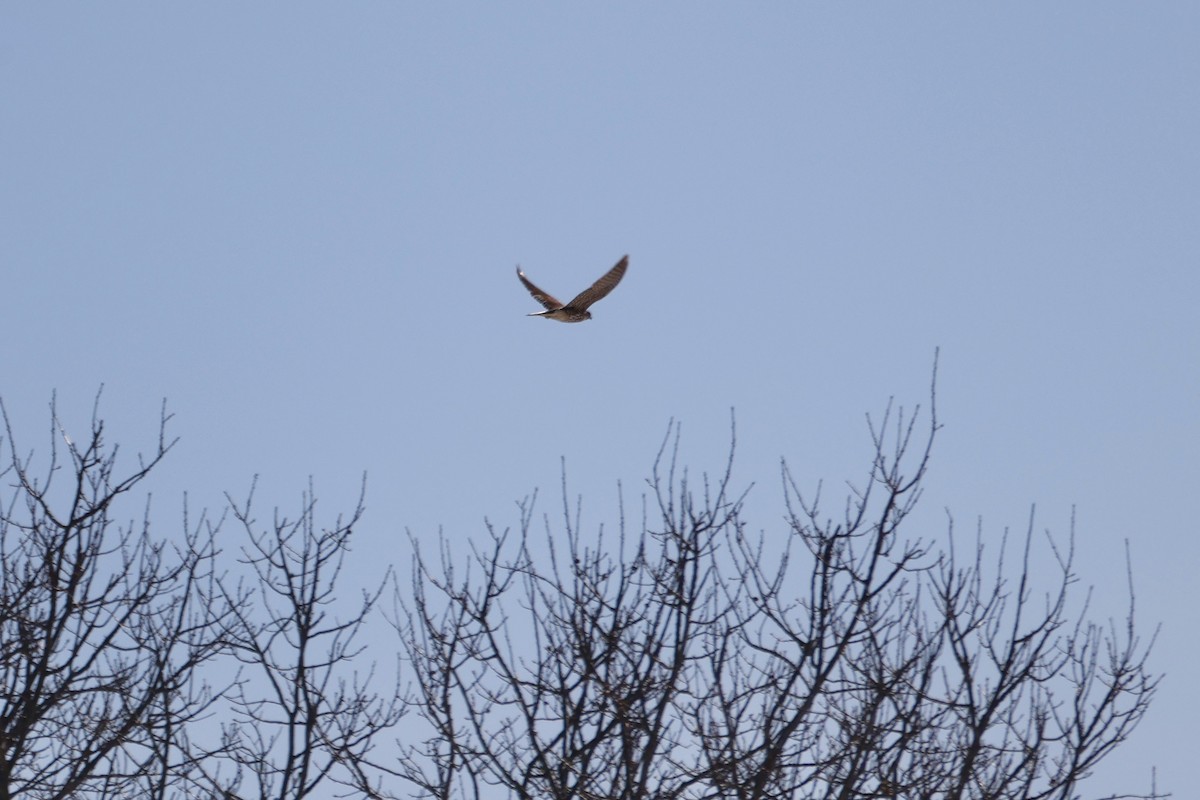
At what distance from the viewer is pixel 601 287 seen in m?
10.9

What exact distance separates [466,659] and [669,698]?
126cm

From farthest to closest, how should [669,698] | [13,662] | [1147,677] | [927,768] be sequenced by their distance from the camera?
[1147,677] → [13,662] → [927,768] → [669,698]

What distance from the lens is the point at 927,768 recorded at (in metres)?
6.72

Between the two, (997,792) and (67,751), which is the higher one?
(67,751)

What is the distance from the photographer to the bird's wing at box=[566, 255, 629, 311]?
1086cm

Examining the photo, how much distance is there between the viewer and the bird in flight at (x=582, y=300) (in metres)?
10.9

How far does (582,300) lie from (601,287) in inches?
7.2

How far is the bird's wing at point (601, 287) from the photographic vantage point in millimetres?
10859

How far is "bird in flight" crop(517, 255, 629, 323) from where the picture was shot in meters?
10.9

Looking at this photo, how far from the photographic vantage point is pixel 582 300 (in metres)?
10.9

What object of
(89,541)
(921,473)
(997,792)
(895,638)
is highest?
(89,541)

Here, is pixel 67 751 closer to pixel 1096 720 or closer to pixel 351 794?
pixel 351 794

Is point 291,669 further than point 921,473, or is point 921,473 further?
point 291,669

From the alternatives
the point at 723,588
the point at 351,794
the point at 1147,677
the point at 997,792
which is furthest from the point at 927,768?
the point at 351,794
